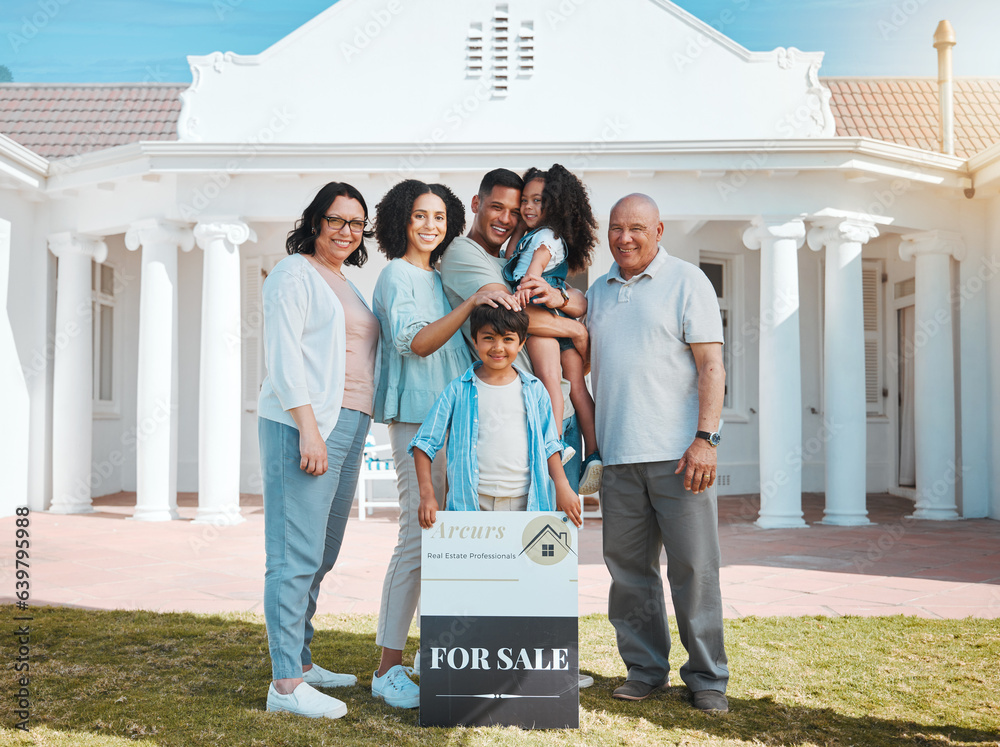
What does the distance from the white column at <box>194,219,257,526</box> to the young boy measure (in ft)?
19.4

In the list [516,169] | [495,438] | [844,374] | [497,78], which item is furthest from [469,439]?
[497,78]

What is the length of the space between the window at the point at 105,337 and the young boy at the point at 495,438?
9.40m

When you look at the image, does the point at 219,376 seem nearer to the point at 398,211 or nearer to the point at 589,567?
the point at 589,567

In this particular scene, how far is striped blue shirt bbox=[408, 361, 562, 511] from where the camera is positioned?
2848 millimetres

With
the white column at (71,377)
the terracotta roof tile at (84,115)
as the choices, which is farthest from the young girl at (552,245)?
the terracotta roof tile at (84,115)

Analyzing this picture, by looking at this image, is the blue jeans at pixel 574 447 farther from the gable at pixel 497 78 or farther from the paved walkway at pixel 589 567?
the gable at pixel 497 78

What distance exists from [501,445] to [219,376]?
6034 millimetres

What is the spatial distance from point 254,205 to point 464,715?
6671 mm

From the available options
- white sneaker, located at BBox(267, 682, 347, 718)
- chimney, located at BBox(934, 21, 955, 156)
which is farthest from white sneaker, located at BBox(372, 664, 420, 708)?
chimney, located at BBox(934, 21, 955, 156)

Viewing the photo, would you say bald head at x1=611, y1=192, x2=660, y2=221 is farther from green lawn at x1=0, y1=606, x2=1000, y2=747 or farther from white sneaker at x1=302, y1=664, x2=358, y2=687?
white sneaker at x1=302, y1=664, x2=358, y2=687

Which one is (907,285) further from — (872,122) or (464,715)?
(464,715)

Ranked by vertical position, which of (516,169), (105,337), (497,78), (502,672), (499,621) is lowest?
(502,672)

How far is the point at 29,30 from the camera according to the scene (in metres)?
8.00

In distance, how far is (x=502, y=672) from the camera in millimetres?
2816
